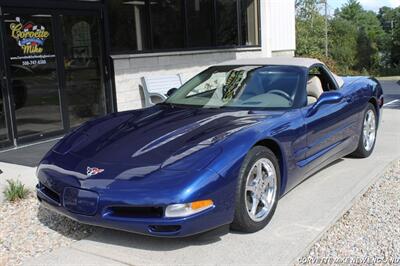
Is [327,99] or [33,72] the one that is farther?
[33,72]

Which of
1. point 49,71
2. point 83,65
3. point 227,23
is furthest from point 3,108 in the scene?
point 227,23

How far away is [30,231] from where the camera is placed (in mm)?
4219

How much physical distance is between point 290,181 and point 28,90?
15.9 feet

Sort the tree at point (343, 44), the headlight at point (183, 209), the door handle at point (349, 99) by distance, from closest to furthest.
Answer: the headlight at point (183, 209) < the door handle at point (349, 99) < the tree at point (343, 44)

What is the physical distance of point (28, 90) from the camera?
7688 millimetres

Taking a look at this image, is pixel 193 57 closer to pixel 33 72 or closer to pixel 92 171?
pixel 33 72

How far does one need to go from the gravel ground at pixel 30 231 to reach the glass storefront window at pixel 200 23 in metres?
7.25

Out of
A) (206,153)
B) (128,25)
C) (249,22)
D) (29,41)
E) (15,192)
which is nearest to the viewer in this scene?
(206,153)

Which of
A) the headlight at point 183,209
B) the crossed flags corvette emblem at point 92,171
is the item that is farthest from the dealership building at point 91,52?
the headlight at point 183,209

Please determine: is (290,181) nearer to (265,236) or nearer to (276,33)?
(265,236)

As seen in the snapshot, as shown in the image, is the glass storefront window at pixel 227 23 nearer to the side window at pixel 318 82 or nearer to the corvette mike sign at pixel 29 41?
the corvette mike sign at pixel 29 41

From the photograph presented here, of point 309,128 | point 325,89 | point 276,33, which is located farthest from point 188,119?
point 276,33

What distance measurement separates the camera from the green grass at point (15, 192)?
16.0 feet

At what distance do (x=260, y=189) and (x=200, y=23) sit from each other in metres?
8.18
